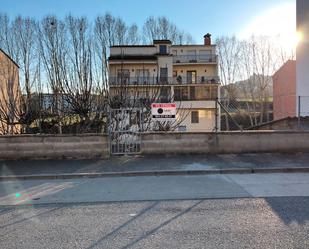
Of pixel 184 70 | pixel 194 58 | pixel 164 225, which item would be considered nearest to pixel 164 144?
pixel 164 225

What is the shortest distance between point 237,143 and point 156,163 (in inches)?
133

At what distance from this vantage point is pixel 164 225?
4875mm

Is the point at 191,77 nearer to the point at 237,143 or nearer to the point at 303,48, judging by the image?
the point at 303,48

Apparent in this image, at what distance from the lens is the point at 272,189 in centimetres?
702

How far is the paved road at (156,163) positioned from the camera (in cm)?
939

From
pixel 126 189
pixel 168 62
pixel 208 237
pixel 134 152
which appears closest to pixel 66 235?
pixel 208 237

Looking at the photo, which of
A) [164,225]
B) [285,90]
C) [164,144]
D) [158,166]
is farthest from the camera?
[285,90]

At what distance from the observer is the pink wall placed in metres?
28.1

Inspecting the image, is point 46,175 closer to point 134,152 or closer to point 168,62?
point 134,152

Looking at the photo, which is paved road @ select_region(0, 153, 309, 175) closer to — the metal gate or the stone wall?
the stone wall

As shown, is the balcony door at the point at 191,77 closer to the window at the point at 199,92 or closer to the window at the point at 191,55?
the window at the point at 199,92

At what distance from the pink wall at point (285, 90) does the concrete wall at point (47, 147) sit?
67.2 feet

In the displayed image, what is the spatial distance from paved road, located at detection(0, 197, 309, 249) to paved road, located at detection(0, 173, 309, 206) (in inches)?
18.9

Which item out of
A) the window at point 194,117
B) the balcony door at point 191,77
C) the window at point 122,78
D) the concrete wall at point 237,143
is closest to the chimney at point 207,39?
the balcony door at point 191,77
